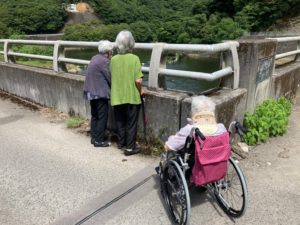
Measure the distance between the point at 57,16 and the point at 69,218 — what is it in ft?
320

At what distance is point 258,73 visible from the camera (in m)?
5.42

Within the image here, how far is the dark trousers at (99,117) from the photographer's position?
5125 millimetres

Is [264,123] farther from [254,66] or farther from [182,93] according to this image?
[182,93]

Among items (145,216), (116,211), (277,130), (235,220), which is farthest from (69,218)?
(277,130)

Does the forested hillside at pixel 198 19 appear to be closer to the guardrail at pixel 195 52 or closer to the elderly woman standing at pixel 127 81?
the guardrail at pixel 195 52

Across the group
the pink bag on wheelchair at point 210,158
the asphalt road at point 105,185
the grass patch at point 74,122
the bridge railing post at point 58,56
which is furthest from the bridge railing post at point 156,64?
the bridge railing post at point 58,56

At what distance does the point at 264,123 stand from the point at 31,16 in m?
92.0

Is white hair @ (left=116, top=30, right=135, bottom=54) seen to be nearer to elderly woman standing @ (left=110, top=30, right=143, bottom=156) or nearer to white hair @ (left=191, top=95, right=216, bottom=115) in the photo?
elderly woman standing @ (left=110, top=30, right=143, bottom=156)

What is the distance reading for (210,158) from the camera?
3055 millimetres

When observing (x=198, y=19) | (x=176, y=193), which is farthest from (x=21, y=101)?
(x=198, y=19)

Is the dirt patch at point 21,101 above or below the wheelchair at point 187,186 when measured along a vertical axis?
below

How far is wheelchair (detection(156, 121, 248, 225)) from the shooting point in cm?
312

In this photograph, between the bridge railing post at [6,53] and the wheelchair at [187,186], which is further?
the bridge railing post at [6,53]

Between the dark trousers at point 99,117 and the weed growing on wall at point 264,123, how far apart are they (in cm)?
212
